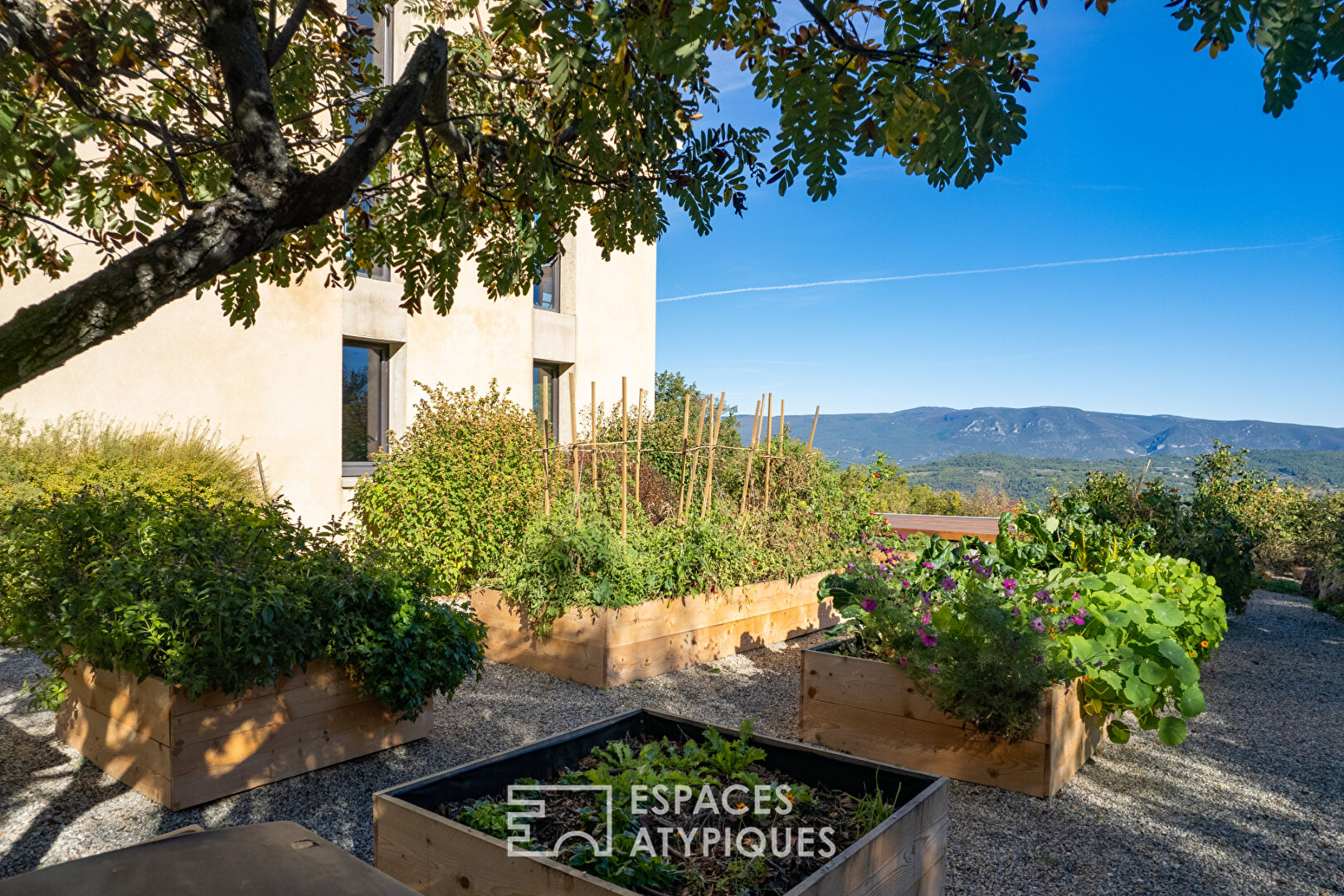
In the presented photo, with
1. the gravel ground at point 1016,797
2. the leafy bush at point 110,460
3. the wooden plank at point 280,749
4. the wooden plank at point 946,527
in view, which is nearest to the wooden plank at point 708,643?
the gravel ground at point 1016,797

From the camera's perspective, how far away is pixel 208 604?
3162 mm

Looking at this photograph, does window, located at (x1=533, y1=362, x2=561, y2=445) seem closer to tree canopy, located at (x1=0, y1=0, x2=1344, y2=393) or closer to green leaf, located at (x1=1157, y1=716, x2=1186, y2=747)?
tree canopy, located at (x1=0, y1=0, x2=1344, y2=393)

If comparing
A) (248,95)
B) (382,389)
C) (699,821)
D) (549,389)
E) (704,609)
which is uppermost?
(248,95)

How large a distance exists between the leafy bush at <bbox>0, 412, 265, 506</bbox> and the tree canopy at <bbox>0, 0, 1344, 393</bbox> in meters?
3.34

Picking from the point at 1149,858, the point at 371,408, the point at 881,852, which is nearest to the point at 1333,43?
the point at 881,852

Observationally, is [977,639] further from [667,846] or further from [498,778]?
[498,778]

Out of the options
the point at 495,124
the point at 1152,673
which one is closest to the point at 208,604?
the point at 495,124

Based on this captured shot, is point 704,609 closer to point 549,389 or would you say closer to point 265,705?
point 265,705

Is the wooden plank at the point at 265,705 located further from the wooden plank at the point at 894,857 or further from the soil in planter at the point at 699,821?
the wooden plank at the point at 894,857

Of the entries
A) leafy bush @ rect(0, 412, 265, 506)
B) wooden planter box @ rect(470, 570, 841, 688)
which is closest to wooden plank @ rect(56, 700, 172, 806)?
wooden planter box @ rect(470, 570, 841, 688)

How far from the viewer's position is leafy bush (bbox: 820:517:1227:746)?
345 centimetres

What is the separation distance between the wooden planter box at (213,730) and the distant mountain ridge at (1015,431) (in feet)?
346

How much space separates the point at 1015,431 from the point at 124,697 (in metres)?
151

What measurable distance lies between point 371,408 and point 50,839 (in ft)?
22.8
